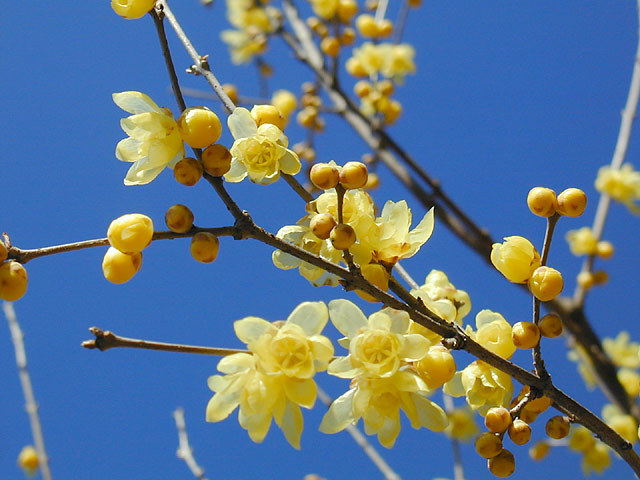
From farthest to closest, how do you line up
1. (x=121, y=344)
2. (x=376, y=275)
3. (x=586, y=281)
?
(x=586, y=281) → (x=376, y=275) → (x=121, y=344)

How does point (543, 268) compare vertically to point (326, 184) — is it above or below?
below

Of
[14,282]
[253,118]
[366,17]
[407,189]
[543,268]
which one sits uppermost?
[366,17]

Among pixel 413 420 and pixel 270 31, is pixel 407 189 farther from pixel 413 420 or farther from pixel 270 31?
pixel 413 420

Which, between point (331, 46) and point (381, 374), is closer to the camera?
point (381, 374)

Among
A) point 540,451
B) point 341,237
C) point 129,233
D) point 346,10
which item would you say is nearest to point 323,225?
point 341,237

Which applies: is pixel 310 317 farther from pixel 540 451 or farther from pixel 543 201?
pixel 540 451

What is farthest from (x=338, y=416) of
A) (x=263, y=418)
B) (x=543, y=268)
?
(x=543, y=268)

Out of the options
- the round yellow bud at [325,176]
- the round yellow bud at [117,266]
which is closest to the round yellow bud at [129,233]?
the round yellow bud at [117,266]

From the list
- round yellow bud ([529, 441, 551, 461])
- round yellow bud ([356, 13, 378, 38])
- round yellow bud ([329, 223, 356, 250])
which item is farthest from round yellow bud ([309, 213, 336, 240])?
round yellow bud ([356, 13, 378, 38])
